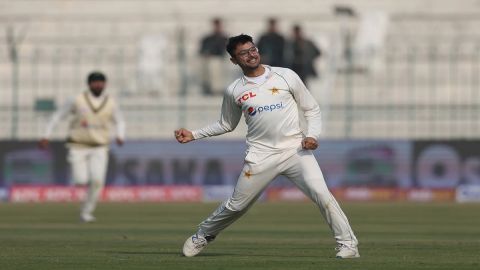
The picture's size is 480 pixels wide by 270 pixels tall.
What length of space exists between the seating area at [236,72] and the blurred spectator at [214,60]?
0.22 metres

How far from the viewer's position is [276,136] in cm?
1111

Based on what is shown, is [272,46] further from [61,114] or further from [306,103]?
[306,103]

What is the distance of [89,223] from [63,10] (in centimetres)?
1363

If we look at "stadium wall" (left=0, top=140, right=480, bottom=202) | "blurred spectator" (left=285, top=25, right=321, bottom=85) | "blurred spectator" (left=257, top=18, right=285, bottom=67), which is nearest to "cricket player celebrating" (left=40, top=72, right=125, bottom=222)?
"stadium wall" (left=0, top=140, right=480, bottom=202)

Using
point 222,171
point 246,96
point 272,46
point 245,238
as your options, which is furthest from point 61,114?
point 246,96

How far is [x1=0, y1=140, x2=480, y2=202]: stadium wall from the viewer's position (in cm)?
2459

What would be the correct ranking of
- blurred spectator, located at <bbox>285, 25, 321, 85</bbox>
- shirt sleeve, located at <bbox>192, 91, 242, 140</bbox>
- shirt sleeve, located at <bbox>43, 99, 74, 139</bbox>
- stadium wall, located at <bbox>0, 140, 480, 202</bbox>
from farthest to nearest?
blurred spectator, located at <bbox>285, 25, 321, 85</bbox>, stadium wall, located at <bbox>0, 140, 480, 202</bbox>, shirt sleeve, located at <bbox>43, 99, 74, 139</bbox>, shirt sleeve, located at <bbox>192, 91, 242, 140</bbox>

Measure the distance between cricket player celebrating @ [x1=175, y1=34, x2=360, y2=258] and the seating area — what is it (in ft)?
46.7

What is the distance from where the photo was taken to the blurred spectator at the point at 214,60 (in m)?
26.2

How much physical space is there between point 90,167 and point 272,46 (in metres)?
7.52

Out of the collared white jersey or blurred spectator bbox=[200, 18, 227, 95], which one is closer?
the collared white jersey

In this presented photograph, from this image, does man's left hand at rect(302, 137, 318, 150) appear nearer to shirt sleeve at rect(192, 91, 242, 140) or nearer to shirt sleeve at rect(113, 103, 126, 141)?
shirt sleeve at rect(192, 91, 242, 140)

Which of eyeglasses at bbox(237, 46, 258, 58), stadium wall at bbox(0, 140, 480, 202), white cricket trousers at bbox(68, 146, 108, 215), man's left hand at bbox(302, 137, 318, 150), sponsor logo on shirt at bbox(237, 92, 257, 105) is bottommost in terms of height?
stadium wall at bbox(0, 140, 480, 202)

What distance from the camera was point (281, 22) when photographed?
94.7 feet
